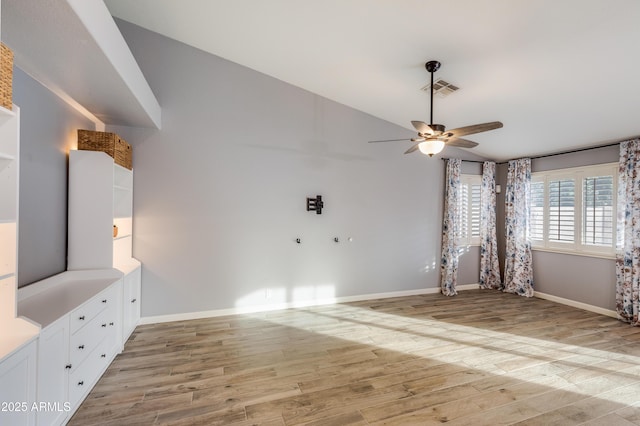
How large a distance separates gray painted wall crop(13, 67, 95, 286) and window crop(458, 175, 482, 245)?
6.07 metres

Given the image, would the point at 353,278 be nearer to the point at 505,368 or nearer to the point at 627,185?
the point at 505,368

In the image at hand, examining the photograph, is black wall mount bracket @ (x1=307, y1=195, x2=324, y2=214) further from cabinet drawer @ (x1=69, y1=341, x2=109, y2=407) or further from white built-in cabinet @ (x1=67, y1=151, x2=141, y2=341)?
cabinet drawer @ (x1=69, y1=341, x2=109, y2=407)

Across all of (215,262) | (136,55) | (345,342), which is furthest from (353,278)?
(136,55)

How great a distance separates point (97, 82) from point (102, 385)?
2693 mm

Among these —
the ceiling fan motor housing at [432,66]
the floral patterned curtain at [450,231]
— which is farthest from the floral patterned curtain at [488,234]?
the ceiling fan motor housing at [432,66]

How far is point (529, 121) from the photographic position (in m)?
4.01

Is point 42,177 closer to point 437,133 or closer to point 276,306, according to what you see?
point 276,306

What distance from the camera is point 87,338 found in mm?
2217

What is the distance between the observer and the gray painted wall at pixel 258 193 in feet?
12.5

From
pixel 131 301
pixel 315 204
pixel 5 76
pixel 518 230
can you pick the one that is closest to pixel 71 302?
pixel 131 301

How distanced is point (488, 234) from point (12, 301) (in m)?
6.55

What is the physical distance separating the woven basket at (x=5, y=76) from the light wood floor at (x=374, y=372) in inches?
85.4

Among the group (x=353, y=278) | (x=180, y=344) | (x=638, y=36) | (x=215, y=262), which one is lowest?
(x=180, y=344)

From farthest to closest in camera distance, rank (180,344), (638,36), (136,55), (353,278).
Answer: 1. (353,278)
2. (136,55)
3. (180,344)
4. (638,36)
